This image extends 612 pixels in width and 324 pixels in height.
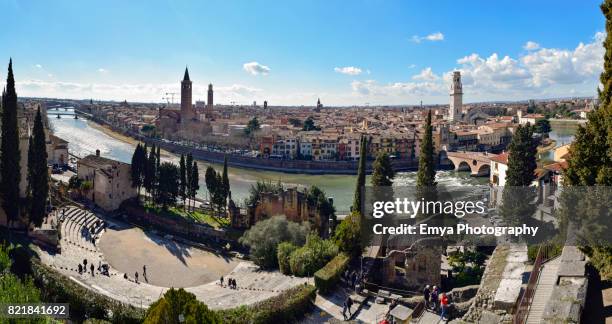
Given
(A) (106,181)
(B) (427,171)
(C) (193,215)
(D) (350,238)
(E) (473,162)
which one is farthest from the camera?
(E) (473,162)

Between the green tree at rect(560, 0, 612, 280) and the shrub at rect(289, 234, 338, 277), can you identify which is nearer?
the green tree at rect(560, 0, 612, 280)

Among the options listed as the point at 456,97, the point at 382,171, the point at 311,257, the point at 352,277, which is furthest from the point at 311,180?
the point at 456,97

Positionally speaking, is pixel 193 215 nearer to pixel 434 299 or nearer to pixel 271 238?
pixel 271 238

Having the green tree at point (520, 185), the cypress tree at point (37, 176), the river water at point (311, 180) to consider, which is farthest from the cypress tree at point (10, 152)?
the green tree at point (520, 185)

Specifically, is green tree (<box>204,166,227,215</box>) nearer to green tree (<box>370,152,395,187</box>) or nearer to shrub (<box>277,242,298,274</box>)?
green tree (<box>370,152,395,187</box>)

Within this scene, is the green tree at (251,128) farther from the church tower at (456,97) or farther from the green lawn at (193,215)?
the green lawn at (193,215)

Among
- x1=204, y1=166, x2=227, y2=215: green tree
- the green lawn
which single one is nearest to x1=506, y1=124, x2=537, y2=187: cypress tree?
the green lawn
